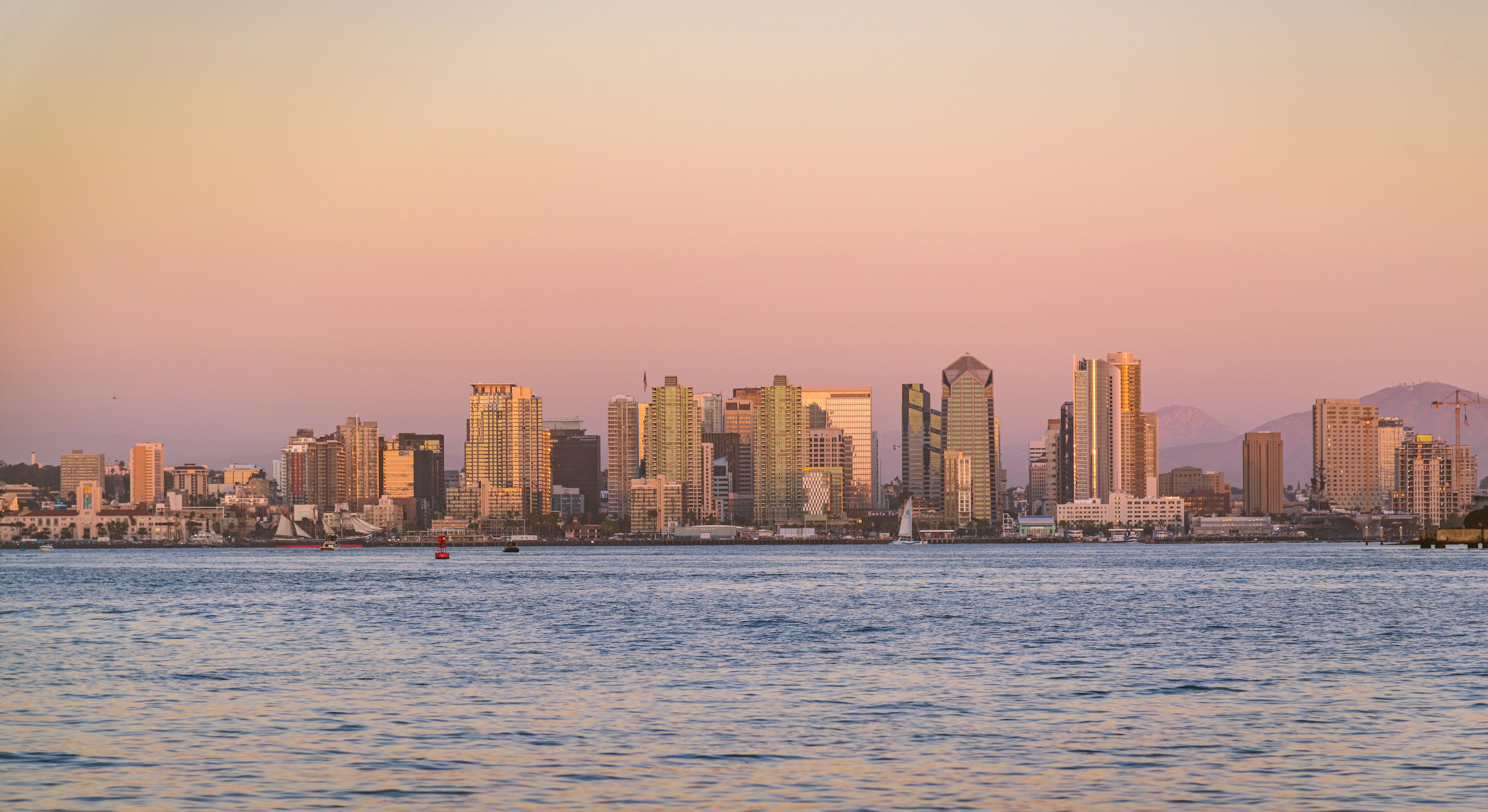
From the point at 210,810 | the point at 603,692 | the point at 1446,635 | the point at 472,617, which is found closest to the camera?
the point at 210,810

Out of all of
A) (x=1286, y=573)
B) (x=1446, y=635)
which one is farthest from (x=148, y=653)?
(x=1286, y=573)

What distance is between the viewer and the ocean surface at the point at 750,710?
1105 inches

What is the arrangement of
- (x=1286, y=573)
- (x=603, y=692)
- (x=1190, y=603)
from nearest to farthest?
(x=603, y=692) < (x=1190, y=603) < (x=1286, y=573)

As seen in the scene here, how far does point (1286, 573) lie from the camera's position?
162 meters

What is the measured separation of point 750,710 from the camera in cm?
3925

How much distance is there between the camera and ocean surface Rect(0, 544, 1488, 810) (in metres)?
28.1

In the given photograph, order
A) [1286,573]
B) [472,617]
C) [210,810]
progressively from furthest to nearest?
1. [1286,573]
2. [472,617]
3. [210,810]

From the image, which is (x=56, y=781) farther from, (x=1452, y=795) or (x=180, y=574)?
(x=180, y=574)

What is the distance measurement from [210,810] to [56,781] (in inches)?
193

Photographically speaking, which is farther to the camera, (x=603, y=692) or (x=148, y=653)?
(x=148, y=653)

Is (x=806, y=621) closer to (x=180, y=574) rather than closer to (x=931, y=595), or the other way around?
(x=931, y=595)

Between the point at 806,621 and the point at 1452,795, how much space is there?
50532mm

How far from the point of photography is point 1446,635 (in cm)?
6438

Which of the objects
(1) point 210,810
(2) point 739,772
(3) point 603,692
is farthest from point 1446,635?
(1) point 210,810
